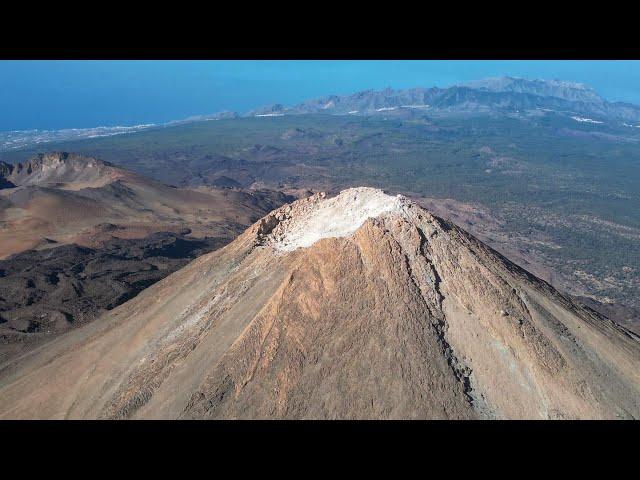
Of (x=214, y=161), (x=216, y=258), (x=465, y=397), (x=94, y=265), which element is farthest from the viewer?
(x=214, y=161)

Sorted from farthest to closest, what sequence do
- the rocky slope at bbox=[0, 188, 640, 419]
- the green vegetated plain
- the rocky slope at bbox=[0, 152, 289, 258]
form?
the green vegetated plain, the rocky slope at bbox=[0, 152, 289, 258], the rocky slope at bbox=[0, 188, 640, 419]

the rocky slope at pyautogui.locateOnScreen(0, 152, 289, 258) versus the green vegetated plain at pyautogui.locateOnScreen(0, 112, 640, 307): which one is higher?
the rocky slope at pyautogui.locateOnScreen(0, 152, 289, 258)

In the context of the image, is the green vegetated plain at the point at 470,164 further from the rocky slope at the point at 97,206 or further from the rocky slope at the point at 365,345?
the rocky slope at the point at 365,345

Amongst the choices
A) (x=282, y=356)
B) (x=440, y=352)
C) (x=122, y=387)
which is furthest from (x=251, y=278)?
(x=440, y=352)

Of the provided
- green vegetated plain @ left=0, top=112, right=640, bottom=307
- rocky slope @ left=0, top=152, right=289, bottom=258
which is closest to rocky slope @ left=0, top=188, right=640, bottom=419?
green vegetated plain @ left=0, top=112, right=640, bottom=307

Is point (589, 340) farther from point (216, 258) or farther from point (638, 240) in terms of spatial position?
point (638, 240)

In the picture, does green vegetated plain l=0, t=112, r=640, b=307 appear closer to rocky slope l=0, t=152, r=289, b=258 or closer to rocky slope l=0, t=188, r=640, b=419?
rocky slope l=0, t=152, r=289, b=258

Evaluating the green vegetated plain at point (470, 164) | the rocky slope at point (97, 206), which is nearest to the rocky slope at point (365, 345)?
the green vegetated plain at point (470, 164)

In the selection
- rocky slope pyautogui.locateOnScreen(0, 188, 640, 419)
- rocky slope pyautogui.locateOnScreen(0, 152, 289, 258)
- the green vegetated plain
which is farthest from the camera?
the green vegetated plain
